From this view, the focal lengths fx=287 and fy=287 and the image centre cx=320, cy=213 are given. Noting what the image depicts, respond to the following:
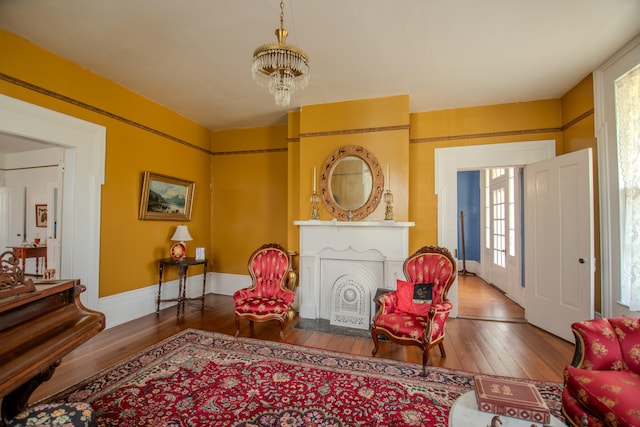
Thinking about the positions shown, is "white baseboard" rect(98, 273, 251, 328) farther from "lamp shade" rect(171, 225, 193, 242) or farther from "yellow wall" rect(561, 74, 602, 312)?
"yellow wall" rect(561, 74, 602, 312)

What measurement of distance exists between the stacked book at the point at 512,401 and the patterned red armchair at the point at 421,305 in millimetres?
1124

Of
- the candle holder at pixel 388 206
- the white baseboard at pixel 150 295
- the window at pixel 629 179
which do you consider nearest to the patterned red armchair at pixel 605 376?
the window at pixel 629 179

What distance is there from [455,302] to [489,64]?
3.02 meters

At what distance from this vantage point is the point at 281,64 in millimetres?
1854

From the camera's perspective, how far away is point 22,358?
1.30m

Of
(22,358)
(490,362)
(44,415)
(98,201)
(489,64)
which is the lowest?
(490,362)

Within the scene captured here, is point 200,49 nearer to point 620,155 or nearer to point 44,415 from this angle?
point 44,415

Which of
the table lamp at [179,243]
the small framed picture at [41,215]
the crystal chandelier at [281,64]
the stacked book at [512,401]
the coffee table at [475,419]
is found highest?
the crystal chandelier at [281,64]

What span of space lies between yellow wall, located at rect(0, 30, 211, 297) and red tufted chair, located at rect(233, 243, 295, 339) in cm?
165

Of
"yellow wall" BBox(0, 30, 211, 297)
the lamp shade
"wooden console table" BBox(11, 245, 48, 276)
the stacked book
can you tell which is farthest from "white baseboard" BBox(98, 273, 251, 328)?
the stacked book

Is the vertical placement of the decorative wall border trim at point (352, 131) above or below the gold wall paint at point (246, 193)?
above

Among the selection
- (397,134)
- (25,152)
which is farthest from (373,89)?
(25,152)

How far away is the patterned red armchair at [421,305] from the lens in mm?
2553

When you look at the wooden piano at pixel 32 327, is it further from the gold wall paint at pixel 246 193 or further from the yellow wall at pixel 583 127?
the yellow wall at pixel 583 127
